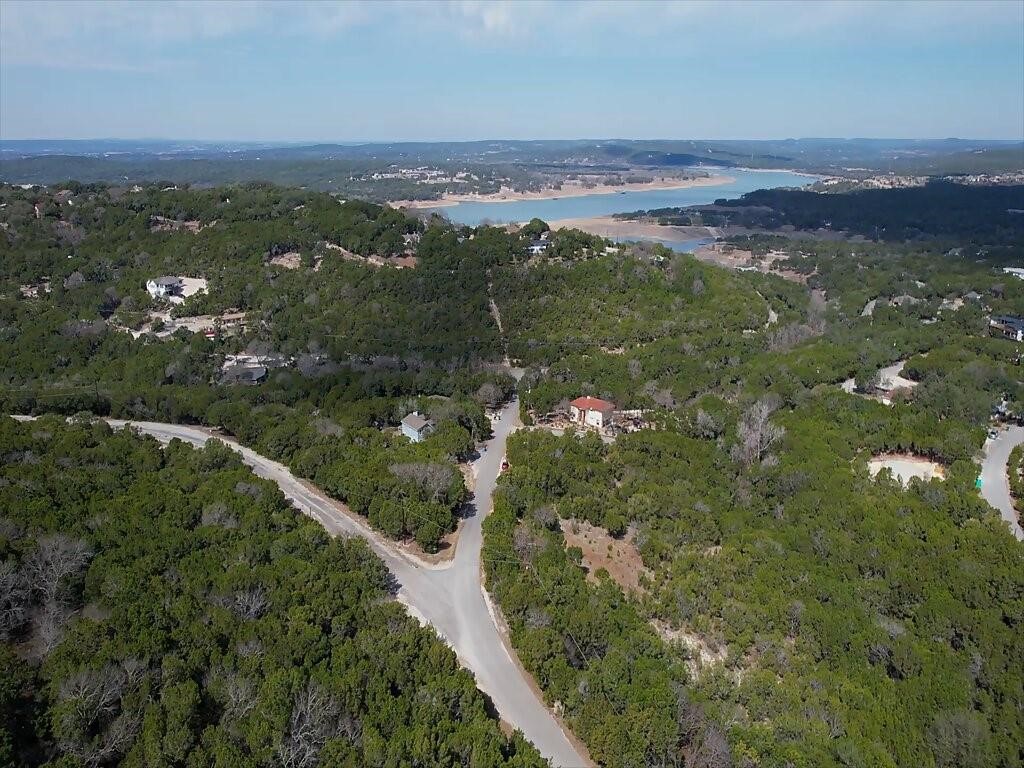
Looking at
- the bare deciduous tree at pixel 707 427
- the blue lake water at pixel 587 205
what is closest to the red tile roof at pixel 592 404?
the bare deciduous tree at pixel 707 427

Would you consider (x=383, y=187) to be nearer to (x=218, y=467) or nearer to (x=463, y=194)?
(x=463, y=194)

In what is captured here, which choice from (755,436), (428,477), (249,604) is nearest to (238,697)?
(249,604)

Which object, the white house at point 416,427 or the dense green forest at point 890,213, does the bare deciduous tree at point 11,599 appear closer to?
the white house at point 416,427

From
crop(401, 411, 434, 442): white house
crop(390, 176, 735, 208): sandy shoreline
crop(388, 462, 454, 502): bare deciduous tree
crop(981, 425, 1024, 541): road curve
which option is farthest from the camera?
crop(390, 176, 735, 208): sandy shoreline

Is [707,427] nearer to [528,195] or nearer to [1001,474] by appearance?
[1001,474]

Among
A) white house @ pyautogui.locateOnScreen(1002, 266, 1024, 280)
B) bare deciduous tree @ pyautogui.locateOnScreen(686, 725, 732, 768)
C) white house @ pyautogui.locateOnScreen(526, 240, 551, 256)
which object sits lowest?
bare deciduous tree @ pyautogui.locateOnScreen(686, 725, 732, 768)

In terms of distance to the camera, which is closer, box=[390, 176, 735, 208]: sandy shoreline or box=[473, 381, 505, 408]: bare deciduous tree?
box=[473, 381, 505, 408]: bare deciduous tree

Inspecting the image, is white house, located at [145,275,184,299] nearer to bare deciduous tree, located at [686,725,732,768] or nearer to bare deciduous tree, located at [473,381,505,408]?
bare deciduous tree, located at [473,381,505,408]

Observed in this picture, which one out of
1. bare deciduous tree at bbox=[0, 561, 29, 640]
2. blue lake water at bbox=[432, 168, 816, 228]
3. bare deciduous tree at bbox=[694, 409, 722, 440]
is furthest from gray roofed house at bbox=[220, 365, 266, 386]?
blue lake water at bbox=[432, 168, 816, 228]
